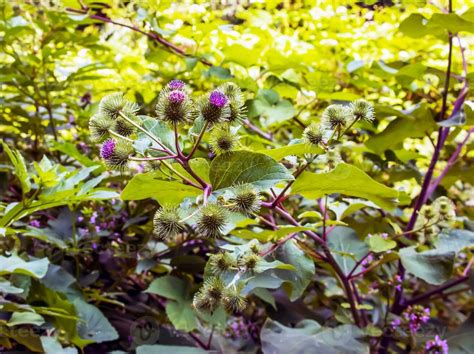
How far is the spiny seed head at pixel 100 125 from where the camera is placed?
687 millimetres

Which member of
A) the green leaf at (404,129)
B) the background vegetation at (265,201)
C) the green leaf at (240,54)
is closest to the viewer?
the background vegetation at (265,201)

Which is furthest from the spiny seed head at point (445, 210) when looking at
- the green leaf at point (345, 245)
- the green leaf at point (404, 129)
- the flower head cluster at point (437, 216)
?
the green leaf at point (404, 129)

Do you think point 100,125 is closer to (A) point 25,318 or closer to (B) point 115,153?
(B) point 115,153

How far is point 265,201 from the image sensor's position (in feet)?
3.15

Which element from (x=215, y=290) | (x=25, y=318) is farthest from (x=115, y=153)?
(x=25, y=318)

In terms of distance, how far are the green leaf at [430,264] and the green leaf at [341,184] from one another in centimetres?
27

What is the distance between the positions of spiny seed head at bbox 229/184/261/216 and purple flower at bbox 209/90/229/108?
0.10 metres

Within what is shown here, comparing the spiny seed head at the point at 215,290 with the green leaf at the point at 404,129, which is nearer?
the spiny seed head at the point at 215,290

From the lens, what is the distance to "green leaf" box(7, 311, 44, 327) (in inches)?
36.1

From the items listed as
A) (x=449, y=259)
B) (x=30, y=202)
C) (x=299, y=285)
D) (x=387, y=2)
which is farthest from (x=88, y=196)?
(x=387, y=2)

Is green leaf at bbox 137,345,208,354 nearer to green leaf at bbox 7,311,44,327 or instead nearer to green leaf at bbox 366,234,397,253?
green leaf at bbox 7,311,44,327

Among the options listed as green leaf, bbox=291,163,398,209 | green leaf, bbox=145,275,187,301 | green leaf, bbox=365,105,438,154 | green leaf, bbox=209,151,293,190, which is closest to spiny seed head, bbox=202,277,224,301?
green leaf, bbox=209,151,293,190

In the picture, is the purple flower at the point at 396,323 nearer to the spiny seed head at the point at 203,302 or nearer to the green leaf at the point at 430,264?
the green leaf at the point at 430,264

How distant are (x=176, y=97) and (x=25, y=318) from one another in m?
0.53
